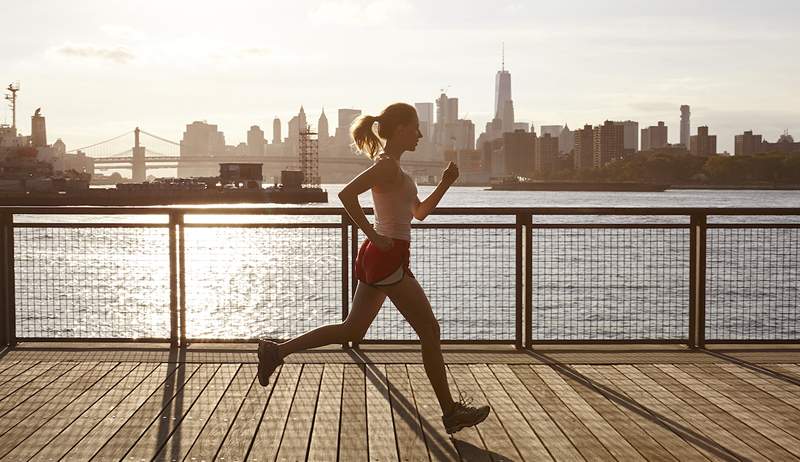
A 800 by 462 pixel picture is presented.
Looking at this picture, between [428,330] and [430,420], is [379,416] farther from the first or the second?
[428,330]

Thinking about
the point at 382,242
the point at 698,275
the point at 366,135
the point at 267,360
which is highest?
the point at 366,135

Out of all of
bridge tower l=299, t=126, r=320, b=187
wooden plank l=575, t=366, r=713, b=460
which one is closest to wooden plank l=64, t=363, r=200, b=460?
wooden plank l=575, t=366, r=713, b=460

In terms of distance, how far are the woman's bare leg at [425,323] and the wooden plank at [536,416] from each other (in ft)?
1.77

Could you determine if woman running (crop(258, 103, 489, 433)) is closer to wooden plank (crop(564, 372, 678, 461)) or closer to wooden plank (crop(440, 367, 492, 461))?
wooden plank (crop(440, 367, 492, 461))

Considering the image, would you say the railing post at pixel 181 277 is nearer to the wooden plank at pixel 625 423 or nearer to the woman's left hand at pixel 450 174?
the wooden plank at pixel 625 423

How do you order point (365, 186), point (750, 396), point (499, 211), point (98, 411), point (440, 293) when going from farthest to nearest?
1. point (440, 293)
2. point (499, 211)
3. point (750, 396)
4. point (98, 411)
5. point (365, 186)

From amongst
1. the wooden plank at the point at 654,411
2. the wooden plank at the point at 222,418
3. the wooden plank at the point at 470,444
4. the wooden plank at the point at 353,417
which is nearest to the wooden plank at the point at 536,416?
the wooden plank at the point at 470,444

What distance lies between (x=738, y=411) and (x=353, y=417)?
2.23 meters

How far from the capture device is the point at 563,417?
17.6 ft

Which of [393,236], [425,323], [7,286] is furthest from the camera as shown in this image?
[7,286]

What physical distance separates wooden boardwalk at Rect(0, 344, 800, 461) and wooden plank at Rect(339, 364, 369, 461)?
0.6 inches

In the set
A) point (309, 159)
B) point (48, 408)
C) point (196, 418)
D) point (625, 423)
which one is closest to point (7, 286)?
point (48, 408)

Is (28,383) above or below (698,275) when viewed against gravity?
below

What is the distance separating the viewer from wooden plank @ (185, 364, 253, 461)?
4676mm
